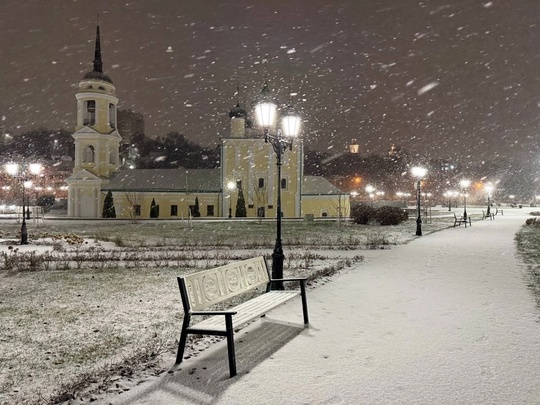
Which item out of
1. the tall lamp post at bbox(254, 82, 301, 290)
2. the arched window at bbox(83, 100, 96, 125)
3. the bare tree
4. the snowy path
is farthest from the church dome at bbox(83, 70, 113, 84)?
the snowy path

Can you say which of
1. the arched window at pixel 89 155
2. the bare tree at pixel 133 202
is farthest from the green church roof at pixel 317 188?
the arched window at pixel 89 155

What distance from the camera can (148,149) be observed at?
85.1 meters

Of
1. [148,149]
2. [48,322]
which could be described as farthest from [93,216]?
[48,322]

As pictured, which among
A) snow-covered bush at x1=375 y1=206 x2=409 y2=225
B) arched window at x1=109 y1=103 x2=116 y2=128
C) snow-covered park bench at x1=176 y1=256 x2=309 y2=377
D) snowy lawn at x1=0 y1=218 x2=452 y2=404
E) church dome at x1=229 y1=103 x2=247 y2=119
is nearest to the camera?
snowy lawn at x1=0 y1=218 x2=452 y2=404

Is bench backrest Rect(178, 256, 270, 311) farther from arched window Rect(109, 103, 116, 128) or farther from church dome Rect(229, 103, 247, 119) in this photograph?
arched window Rect(109, 103, 116, 128)

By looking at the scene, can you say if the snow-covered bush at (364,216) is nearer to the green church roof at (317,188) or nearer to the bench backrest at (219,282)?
the green church roof at (317,188)

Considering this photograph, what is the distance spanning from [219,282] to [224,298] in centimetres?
22

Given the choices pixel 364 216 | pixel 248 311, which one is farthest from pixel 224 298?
pixel 364 216

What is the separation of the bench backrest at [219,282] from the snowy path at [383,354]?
600 mm

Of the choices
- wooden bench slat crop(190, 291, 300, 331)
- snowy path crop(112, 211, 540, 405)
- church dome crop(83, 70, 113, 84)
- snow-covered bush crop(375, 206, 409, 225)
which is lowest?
snowy path crop(112, 211, 540, 405)

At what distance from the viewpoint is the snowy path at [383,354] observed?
428cm

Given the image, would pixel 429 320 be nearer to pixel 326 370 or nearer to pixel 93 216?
pixel 326 370

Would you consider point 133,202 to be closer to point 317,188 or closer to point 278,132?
point 317,188

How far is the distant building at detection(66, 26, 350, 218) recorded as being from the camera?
4912 centimetres
